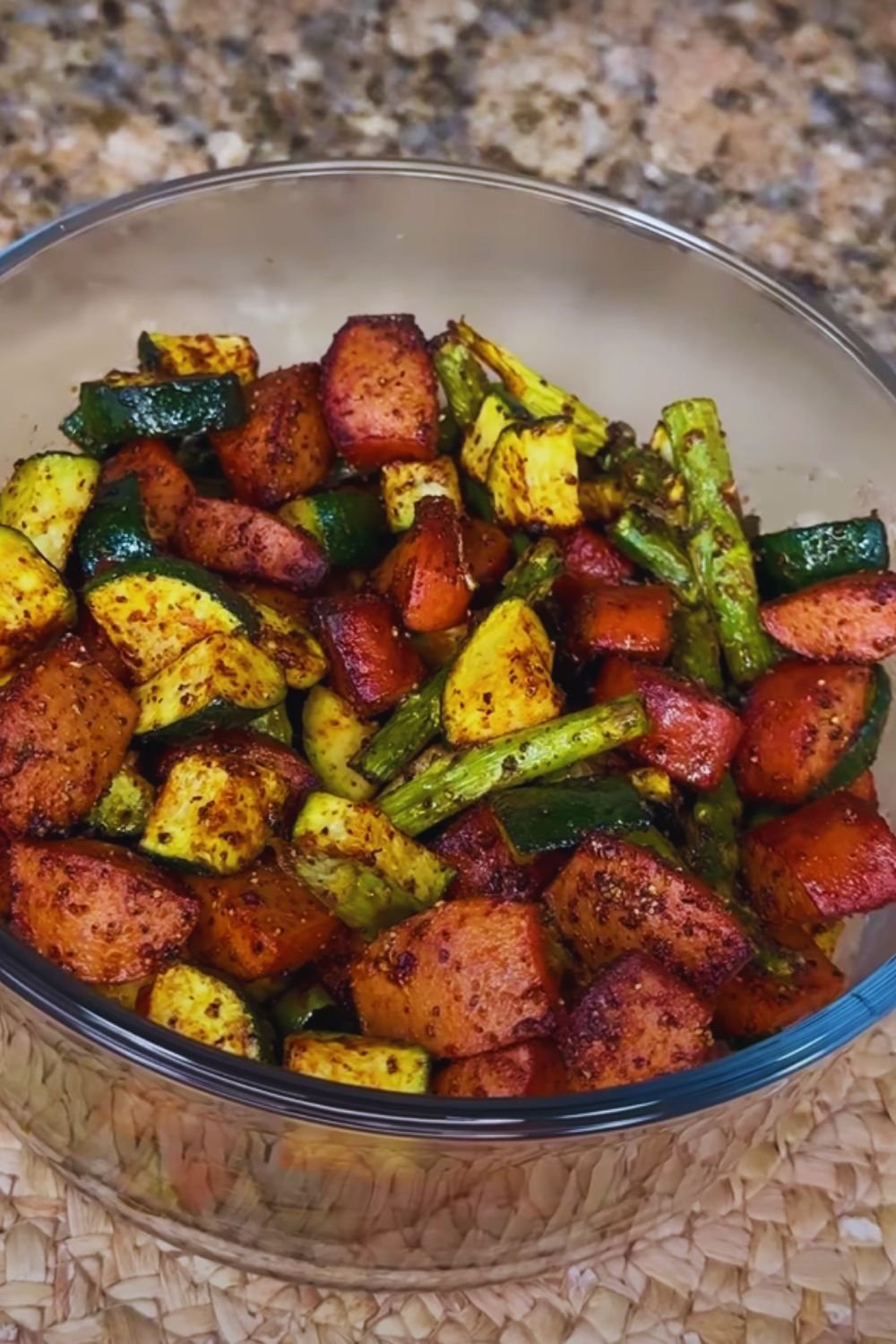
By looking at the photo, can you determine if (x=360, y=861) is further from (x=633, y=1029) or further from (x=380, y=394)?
(x=380, y=394)

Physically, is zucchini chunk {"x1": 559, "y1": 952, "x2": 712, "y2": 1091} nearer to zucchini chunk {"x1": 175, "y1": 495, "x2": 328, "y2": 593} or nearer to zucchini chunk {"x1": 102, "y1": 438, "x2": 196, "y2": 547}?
zucchini chunk {"x1": 175, "y1": 495, "x2": 328, "y2": 593}

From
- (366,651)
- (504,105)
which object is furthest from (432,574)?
(504,105)

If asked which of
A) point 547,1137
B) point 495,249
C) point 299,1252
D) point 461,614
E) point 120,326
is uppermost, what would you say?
point 495,249

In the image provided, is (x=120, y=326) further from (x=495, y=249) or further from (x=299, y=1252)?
(x=299, y=1252)

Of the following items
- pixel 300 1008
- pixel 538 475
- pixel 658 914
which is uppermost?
pixel 538 475

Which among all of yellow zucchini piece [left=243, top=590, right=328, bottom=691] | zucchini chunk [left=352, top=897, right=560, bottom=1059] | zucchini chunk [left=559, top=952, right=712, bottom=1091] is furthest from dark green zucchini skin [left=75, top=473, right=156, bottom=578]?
zucchini chunk [left=559, top=952, right=712, bottom=1091]

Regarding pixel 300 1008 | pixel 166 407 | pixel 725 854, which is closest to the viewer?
pixel 300 1008

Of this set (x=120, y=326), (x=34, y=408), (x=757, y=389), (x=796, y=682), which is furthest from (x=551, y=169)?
(x=796, y=682)

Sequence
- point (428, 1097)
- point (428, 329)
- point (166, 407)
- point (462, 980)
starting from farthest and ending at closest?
point (428, 329) < point (166, 407) < point (462, 980) < point (428, 1097)
